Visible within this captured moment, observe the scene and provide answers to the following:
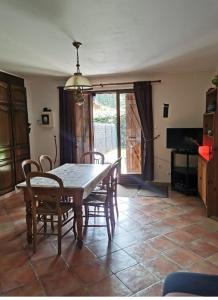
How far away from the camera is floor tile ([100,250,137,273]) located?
2.37 metres

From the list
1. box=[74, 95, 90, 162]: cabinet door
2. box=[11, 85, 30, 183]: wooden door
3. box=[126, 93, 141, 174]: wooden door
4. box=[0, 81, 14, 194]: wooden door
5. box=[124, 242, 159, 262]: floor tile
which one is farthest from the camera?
box=[74, 95, 90, 162]: cabinet door

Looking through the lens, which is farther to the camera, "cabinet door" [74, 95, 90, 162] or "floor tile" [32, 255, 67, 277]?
"cabinet door" [74, 95, 90, 162]

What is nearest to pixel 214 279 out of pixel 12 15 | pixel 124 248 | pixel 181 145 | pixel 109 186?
pixel 124 248

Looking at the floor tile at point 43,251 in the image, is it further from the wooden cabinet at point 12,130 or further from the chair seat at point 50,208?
the wooden cabinet at point 12,130

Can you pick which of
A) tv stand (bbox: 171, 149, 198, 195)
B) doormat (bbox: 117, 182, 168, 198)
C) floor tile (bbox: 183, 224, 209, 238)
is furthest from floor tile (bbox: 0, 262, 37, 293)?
tv stand (bbox: 171, 149, 198, 195)

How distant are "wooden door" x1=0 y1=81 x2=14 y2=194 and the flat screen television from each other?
318 cm

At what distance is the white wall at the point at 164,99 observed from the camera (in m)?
4.99

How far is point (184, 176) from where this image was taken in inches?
188

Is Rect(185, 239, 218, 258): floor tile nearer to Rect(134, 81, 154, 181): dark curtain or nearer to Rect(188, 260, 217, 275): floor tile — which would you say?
Rect(188, 260, 217, 275): floor tile

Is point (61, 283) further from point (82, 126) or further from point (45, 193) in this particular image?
point (82, 126)

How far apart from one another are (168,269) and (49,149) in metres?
4.16

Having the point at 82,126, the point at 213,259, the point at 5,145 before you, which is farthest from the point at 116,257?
the point at 82,126

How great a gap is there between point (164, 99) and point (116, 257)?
141 inches

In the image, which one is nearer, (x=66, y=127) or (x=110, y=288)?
(x=110, y=288)
